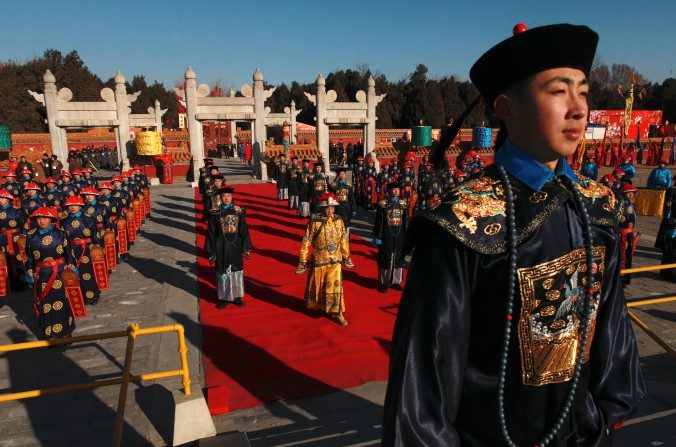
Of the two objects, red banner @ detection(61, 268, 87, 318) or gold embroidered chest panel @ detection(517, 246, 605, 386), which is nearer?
gold embroidered chest panel @ detection(517, 246, 605, 386)

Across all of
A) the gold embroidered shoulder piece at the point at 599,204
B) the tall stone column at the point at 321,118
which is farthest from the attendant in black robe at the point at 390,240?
the tall stone column at the point at 321,118

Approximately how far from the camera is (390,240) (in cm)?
779

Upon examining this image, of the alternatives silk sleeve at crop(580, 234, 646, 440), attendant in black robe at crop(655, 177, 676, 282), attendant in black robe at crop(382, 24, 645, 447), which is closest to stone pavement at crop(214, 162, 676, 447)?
silk sleeve at crop(580, 234, 646, 440)

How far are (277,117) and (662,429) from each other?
22043 mm

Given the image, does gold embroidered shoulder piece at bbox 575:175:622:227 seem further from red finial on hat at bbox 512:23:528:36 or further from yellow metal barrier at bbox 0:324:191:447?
yellow metal barrier at bbox 0:324:191:447

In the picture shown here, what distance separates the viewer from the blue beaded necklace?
138cm

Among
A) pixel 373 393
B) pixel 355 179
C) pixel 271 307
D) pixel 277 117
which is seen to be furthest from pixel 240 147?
pixel 373 393

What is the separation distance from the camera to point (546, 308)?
58.9 inches

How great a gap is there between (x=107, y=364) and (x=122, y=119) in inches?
721

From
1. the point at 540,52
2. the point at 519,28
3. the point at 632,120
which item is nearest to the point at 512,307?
the point at 540,52

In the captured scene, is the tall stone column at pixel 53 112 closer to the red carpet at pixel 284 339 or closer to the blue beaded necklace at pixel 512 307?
the red carpet at pixel 284 339

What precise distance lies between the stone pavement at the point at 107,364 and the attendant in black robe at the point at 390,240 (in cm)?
332

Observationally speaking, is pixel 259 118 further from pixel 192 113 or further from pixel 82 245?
pixel 82 245

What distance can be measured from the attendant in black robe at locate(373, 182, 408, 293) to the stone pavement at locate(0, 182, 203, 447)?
332 centimetres
